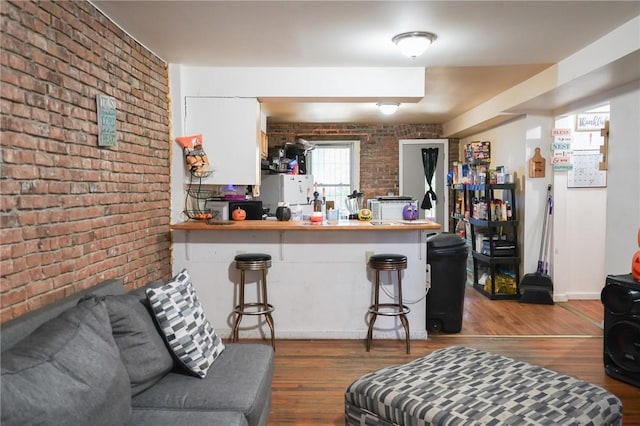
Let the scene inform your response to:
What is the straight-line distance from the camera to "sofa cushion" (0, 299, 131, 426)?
1326mm

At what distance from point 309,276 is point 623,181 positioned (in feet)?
9.18

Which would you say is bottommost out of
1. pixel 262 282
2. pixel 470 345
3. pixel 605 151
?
pixel 470 345

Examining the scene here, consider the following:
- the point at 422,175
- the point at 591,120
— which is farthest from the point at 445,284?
the point at 422,175

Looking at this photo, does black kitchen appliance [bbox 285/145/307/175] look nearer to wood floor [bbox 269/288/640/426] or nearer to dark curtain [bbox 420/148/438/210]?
dark curtain [bbox 420/148/438/210]

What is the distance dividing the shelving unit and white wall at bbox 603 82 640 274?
1.47 metres

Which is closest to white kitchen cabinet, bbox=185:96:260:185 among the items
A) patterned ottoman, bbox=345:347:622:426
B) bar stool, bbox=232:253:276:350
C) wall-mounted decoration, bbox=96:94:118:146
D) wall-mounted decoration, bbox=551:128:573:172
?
bar stool, bbox=232:253:276:350

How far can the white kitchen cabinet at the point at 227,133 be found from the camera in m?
4.14

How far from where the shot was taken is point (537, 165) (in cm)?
529

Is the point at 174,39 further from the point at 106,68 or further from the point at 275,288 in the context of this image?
the point at 275,288

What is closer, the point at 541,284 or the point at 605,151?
the point at 605,151

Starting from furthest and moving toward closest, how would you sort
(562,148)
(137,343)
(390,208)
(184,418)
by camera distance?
(562,148) < (390,208) < (137,343) < (184,418)

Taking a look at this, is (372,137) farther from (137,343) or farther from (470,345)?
(137,343)

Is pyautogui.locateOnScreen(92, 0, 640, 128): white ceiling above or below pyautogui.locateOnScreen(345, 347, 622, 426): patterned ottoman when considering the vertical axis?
above

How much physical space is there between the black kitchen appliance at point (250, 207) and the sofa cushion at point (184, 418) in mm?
2528
